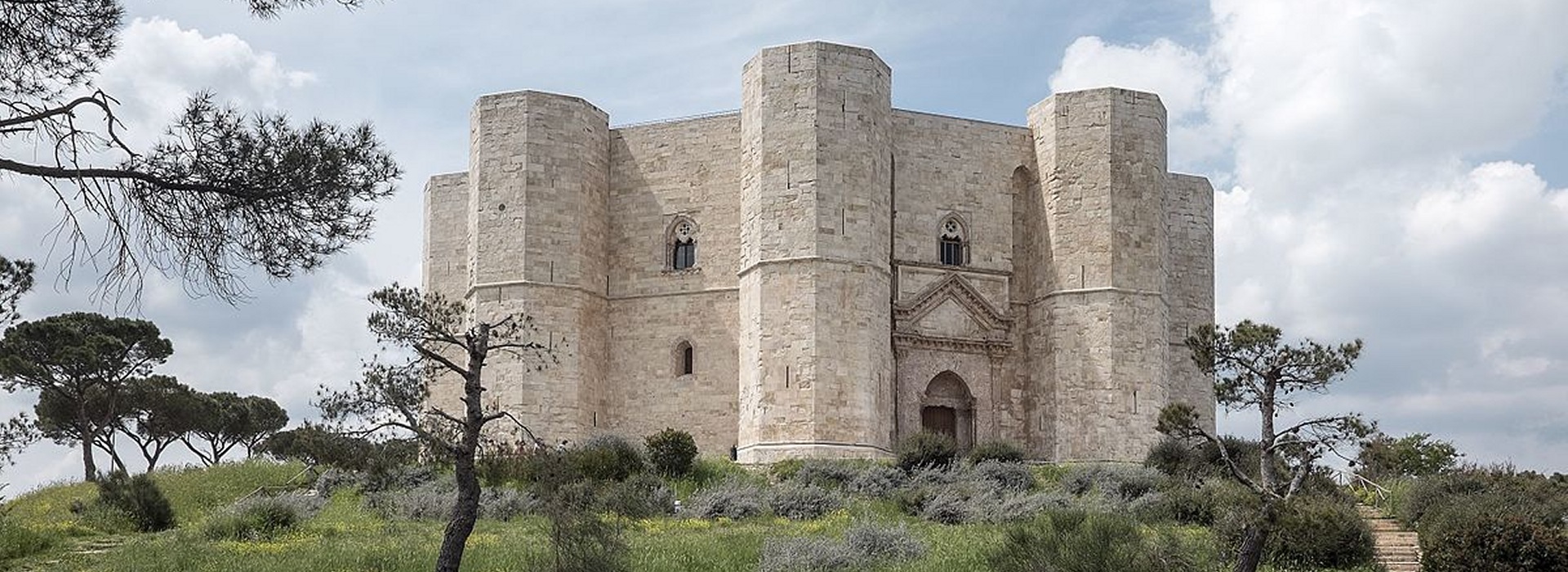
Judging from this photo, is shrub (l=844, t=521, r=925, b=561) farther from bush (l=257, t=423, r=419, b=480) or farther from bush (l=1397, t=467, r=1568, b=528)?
bush (l=1397, t=467, r=1568, b=528)

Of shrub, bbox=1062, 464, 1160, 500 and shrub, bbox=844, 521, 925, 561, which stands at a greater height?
Result: shrub, bbox=1062, 464, 1160, 500

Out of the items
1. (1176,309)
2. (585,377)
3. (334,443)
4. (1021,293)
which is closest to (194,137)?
(334,443)

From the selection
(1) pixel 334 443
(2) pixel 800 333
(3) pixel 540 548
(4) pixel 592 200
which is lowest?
(3) pixel 540 548

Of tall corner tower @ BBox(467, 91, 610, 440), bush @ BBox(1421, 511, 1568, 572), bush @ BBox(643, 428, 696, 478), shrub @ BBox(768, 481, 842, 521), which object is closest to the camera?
bush @ BBox(1421, 511, 1568, 572)

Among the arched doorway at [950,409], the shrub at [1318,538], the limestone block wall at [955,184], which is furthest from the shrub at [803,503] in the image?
the limestone block wall at [955,184]

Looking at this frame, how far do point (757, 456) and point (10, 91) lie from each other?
799 inches

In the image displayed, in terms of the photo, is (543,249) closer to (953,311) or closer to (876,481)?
(953,311)

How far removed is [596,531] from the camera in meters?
16.0

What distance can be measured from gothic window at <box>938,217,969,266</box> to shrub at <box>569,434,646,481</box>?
28.3 feet

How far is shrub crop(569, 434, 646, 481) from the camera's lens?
1099 inches

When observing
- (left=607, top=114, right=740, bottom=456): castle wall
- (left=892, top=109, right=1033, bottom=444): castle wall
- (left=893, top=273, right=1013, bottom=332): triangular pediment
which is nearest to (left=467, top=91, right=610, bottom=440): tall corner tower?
(left=607, top=114, right=740, bottom=456): castle wall

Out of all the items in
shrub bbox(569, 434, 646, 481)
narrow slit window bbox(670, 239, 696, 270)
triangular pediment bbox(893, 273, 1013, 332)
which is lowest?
shrub bbox(569, 434, 646, 481)

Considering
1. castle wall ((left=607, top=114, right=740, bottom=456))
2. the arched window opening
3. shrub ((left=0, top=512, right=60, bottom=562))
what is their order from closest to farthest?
shrub ((left=0, top=512, right=60, bottom=562))
castle wall ((left=607, top=114, right=740, bottom=456))
the arched window opening

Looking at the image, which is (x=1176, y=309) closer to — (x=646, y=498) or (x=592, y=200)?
(x=592, y=200)
